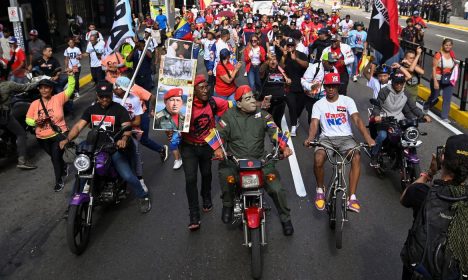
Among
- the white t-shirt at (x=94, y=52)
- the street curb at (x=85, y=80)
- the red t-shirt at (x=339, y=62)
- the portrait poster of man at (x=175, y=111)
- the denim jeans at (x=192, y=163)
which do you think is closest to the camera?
the portrait poster of man at (x=175, y=111)

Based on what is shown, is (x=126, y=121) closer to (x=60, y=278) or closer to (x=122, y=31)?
(x=60, y=278)

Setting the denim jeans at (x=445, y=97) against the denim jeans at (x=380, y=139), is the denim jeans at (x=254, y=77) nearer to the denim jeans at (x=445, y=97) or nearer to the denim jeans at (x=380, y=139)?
the denim jeans at (x=445, y=97)

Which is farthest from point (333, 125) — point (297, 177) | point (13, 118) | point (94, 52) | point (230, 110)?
point (94, 52)

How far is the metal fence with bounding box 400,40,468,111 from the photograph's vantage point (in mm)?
10719

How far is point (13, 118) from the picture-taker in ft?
27.5

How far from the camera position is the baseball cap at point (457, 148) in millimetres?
2857

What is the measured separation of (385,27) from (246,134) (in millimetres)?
4134

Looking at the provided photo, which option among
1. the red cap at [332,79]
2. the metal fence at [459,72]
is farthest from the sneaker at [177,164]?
the metal fence at [459,72]

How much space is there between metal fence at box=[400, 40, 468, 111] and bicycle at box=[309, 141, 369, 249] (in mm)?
6384

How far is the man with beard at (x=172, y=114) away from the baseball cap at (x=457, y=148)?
3.14 meters

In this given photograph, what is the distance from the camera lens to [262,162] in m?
4.86

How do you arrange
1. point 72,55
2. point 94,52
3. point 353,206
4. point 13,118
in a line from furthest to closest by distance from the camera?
point 94,52
point 72,55
point 13,118
point 353,206

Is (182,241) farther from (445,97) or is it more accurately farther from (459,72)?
(459,72)

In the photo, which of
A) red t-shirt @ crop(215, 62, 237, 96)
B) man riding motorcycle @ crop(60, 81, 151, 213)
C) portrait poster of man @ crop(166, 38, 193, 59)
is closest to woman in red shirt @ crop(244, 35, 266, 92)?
red t-shirt @ crop(215, 62, 237, 96)
